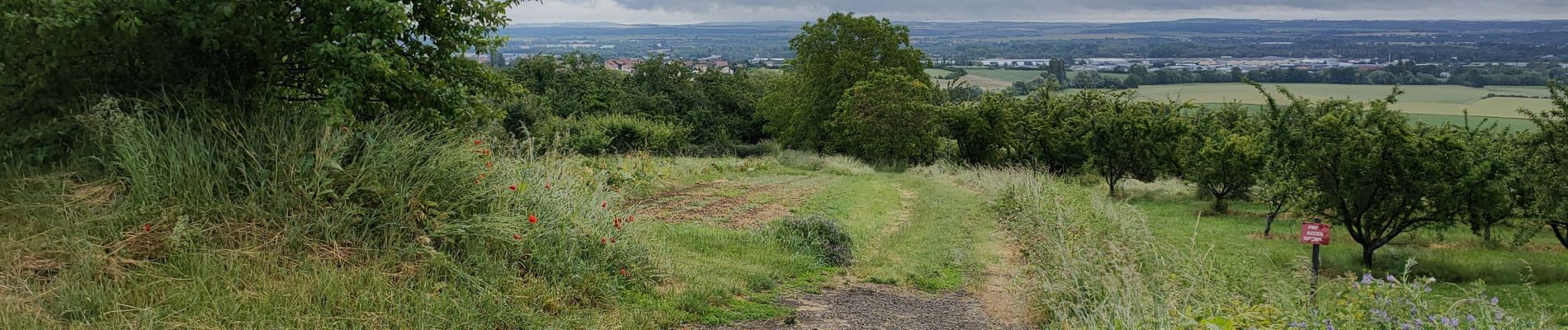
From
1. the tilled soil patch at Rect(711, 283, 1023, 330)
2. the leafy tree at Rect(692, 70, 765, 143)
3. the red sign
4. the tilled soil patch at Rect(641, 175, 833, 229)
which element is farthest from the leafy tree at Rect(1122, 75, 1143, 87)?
the tilled soil patch at Rect(711, 283, 1023, 330)

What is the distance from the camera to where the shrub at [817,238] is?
8.79 meters

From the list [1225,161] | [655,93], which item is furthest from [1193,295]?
[655,93]

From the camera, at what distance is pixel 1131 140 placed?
30.0 meters

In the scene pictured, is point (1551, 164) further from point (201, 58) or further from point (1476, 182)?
point (201, 58)

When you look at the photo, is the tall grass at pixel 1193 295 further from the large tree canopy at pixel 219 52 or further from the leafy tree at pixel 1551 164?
the leafy tree at pixel 1551 164

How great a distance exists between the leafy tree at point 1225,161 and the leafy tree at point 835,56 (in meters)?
10.8

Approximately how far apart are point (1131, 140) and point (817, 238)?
78.1 ft

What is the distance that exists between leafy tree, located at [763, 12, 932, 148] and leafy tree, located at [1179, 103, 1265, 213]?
1081 cm

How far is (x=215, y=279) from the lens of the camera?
14.7ft

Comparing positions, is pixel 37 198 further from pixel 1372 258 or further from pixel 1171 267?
pixel 1372 258

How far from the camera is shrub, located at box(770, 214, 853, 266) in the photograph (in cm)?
879

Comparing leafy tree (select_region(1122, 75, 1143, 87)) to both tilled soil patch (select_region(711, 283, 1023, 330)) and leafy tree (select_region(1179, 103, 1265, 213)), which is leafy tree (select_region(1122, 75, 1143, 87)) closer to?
leafy tree (select_region(1179, 103, 1265, 213))

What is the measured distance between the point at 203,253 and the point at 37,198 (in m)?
1.17

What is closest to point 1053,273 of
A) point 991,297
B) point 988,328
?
point 991,297
